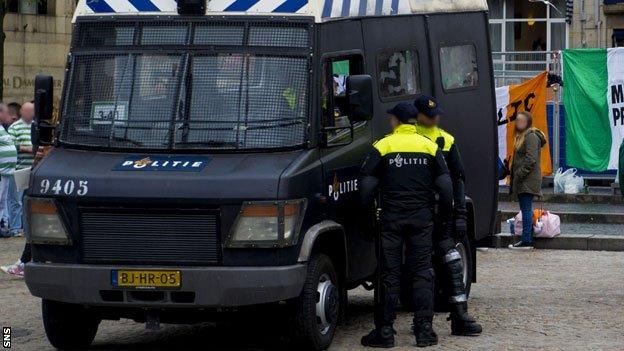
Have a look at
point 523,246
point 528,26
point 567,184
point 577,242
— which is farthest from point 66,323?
point 528,26

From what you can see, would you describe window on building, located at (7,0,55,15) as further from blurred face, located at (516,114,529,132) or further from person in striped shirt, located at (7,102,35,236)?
blurred face, located at (516,114,529,132)

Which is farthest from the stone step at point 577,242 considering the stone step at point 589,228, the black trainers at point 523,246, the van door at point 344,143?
the van door at point 344,143

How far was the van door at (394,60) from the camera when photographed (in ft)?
38.8

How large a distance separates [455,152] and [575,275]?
4.93 meters

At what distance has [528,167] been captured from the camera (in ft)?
60.8

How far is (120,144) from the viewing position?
35.4ft

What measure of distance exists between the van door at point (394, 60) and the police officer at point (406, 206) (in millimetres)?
813

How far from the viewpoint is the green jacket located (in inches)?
729

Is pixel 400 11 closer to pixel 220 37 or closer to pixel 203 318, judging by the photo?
pixel 220 37

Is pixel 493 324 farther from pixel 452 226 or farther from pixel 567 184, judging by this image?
pixel 567 184

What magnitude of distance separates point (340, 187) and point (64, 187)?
1993 mm

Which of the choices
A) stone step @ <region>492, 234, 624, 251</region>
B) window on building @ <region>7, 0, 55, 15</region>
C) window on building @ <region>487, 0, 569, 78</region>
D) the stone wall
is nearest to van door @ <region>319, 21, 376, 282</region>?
stone step @ <region>492, 234, 624, 251</region>

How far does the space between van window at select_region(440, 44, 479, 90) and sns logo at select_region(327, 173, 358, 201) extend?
2.12 m

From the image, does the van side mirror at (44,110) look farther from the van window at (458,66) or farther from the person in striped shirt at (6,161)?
the person in striped shirt at (6,161)
